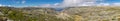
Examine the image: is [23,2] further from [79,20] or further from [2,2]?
[79,20]

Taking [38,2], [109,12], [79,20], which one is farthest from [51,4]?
[109,12]

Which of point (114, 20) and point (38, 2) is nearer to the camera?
point (114, 20)

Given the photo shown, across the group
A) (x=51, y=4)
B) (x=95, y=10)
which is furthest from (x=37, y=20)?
(x=95, y=10)

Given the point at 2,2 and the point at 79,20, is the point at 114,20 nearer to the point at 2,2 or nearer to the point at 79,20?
the point at 79,20

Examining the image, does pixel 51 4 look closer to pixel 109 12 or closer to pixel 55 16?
pixel 55 16
